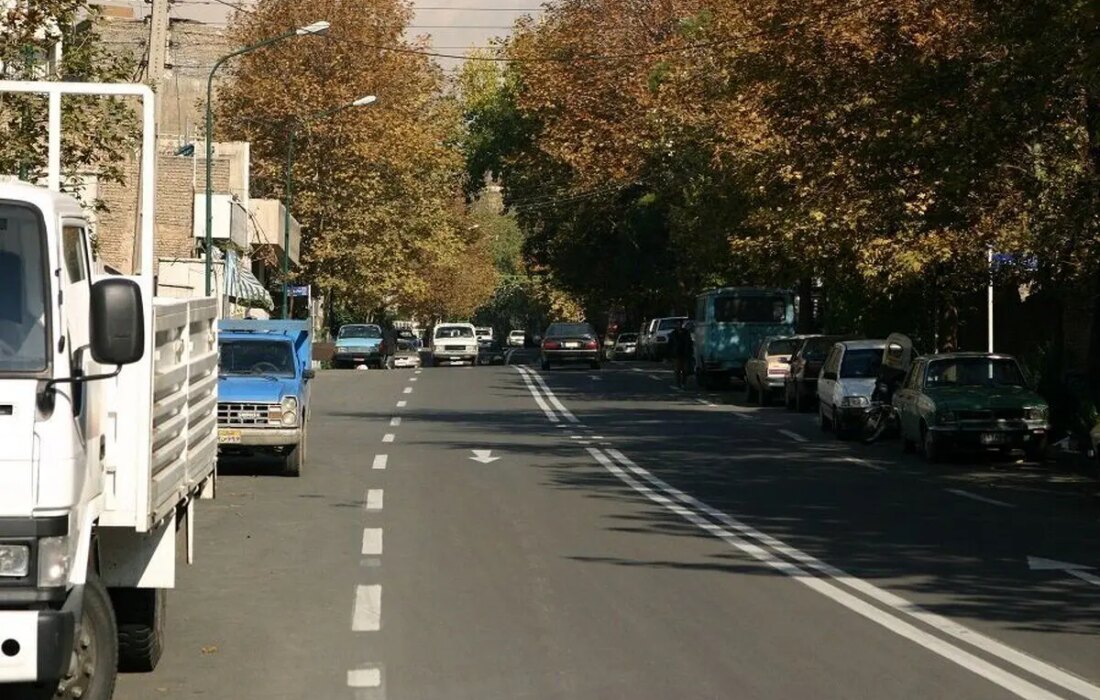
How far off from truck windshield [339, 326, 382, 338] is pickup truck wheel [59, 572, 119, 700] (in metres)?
59.6

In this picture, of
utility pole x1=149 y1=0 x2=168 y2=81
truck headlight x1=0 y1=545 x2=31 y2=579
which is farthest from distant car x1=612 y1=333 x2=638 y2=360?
truck headlight x1=0 y1=545 x2=31 y2=579

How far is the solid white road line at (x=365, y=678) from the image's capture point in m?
8.91

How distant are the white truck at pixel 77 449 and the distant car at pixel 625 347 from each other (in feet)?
252

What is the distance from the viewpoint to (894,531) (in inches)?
643

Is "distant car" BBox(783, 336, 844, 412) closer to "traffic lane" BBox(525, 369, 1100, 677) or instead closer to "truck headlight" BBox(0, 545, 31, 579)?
"traffic lane" BBox(525, 369, 1100, 677)

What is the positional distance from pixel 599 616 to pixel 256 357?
13628 mm

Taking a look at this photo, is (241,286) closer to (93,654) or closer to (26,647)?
(93,654)

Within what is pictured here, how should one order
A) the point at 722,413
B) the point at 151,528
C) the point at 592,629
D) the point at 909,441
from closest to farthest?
the point at 151,528 → the point at 592,629 → the point at 909,441 → the point at 722,413

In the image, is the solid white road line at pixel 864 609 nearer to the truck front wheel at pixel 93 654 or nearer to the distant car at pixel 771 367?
the truck front wheel at pixel 93 654

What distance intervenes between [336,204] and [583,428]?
38.3 m

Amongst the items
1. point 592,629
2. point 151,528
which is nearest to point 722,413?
point 592,629

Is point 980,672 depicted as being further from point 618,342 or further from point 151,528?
point 618,342

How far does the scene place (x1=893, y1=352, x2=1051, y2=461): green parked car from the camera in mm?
24984

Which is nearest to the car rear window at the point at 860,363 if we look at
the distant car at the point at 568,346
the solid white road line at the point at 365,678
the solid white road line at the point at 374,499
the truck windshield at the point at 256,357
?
the truck windshield at the point at 256,357
